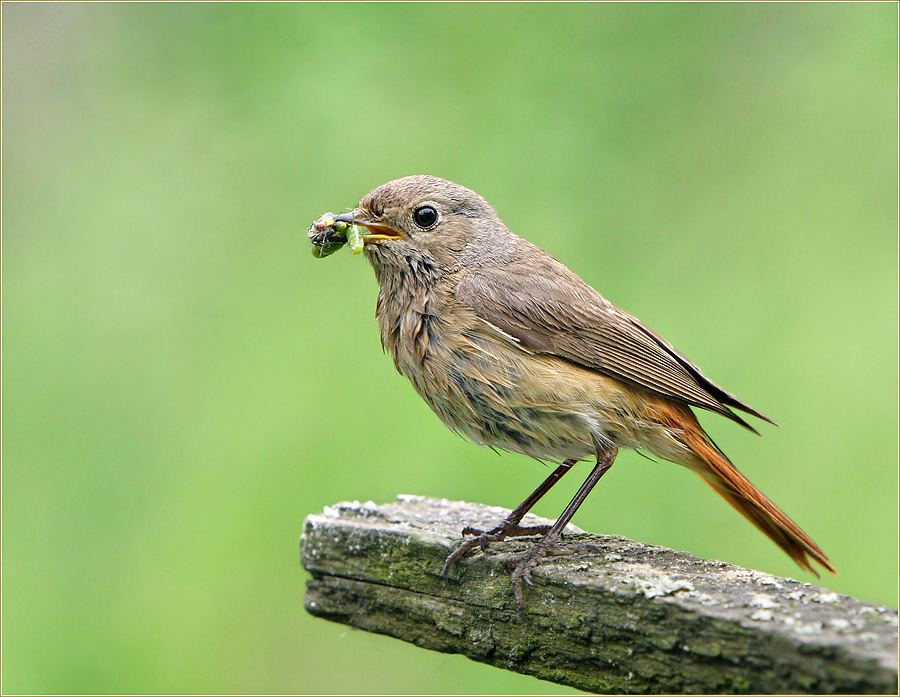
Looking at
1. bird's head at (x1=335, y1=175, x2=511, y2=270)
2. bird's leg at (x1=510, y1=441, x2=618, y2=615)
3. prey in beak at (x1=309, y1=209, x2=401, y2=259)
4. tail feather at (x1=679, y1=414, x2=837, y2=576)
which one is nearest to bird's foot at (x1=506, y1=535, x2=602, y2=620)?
bird's leg at (x1=510, y1=441, x2=618, y2=615)

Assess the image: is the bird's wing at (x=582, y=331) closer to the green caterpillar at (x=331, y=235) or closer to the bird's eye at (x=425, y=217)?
the bird's eye at (x=425, y=217)

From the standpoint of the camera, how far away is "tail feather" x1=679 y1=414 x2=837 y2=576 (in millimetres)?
3584

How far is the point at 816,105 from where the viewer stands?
603 centimetres

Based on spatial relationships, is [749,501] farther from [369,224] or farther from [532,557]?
[369,224]

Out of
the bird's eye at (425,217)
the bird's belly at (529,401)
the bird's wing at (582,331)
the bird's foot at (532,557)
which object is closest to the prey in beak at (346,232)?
the bird's eye at (425,217)

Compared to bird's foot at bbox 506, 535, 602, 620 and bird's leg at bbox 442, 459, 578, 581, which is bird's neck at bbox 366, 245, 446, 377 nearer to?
bird's leg at bbox 442, 459, 578, 581

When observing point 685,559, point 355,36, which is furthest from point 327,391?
point 685,559

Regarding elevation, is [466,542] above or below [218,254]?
below

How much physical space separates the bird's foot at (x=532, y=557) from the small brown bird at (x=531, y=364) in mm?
25

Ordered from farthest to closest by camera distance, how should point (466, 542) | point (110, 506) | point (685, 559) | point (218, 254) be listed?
point (218, 254) < point (110, 506) < point (466, 542) < point (685, 559)

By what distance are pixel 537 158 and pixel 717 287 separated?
4.46 ft

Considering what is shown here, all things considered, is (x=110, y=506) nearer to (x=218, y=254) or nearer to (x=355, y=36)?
(x=218, y=254)

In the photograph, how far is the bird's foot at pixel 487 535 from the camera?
3420mm

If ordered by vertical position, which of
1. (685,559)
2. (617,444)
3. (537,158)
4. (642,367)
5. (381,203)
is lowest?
(685,559)
